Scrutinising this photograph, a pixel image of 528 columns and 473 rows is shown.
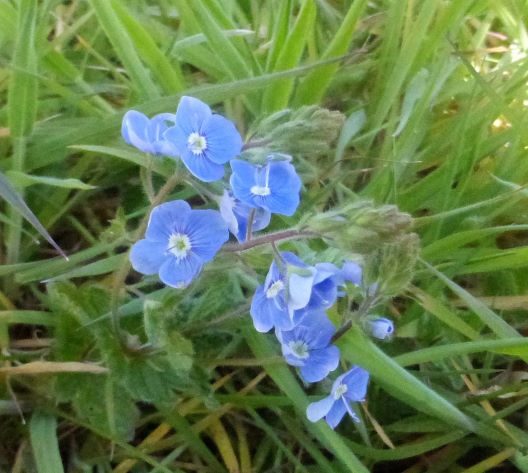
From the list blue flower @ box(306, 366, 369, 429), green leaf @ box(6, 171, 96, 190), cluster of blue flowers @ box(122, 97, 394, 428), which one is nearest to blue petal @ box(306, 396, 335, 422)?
blue flower @ box(306, 366, 369, 429)

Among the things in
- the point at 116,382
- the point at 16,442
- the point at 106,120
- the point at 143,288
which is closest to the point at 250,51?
the point at 106,120

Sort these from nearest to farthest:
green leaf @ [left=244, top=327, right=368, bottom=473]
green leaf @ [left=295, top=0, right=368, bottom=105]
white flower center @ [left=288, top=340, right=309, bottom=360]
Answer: white flower center @ [left=288, top=340, right=309, bottom=360] → green leaf @ [left=244, top=327, right=368, bottom=473] → green leaf @ [left=295, top=0, right=368, bottom=105]

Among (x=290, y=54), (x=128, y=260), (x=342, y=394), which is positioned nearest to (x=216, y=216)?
(x=128, y=260)

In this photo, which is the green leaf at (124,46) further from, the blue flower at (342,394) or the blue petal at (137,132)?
the blue flower at (342,394)

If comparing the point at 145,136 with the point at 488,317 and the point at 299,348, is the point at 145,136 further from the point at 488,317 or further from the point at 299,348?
the point at 488,317

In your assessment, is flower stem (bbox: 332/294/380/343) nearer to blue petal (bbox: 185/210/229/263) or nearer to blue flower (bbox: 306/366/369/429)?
blue flower (bbox: 306/366/369/429)

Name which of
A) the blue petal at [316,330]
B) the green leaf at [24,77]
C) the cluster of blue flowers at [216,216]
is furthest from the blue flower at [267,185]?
the green leaf at [24,77]
